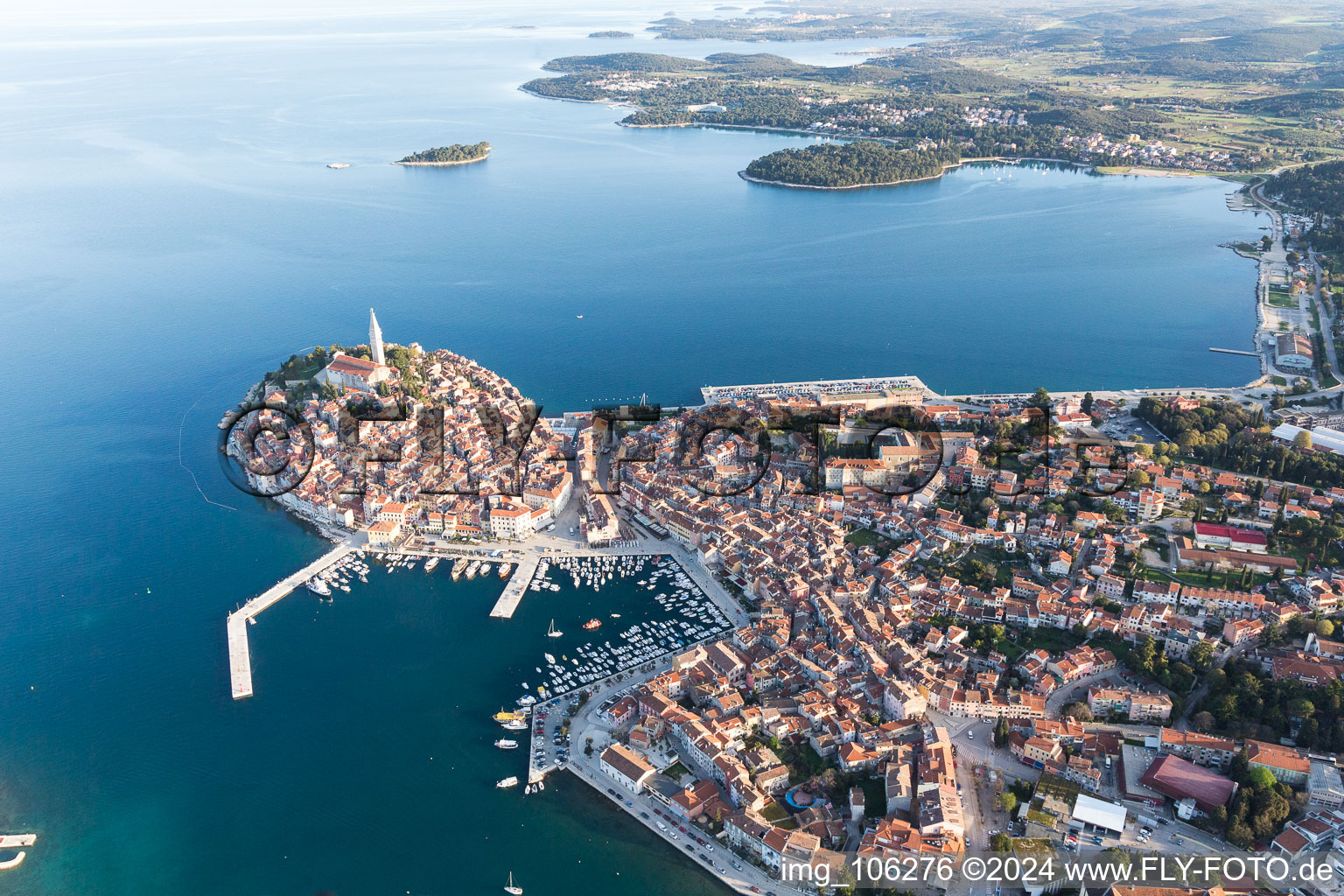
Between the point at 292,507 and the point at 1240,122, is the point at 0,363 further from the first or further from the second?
the point at 1240,122

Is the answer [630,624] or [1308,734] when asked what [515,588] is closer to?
[630,624]

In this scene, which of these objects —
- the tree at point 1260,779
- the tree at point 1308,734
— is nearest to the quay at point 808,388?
the tree at point 1308,734

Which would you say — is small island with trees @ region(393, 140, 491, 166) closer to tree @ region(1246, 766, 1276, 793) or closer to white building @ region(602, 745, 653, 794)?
white building @ region(602, 745, 653, 794)

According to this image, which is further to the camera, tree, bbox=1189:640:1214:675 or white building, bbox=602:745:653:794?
tree, bbox=1189:640:1214:675

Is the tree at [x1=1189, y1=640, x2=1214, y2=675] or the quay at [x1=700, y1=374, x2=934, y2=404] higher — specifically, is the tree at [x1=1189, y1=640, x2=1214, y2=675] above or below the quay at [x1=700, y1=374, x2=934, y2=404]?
below

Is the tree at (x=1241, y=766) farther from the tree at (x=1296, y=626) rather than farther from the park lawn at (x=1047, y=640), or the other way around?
the tree at (x=1296, y=626)

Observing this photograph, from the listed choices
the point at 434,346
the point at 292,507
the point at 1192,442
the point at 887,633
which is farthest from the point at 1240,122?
the point at 292,507

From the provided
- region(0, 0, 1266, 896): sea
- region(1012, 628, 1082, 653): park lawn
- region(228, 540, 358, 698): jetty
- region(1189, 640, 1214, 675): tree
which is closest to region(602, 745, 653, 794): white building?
region(0, 0, 1266, 896): sea
